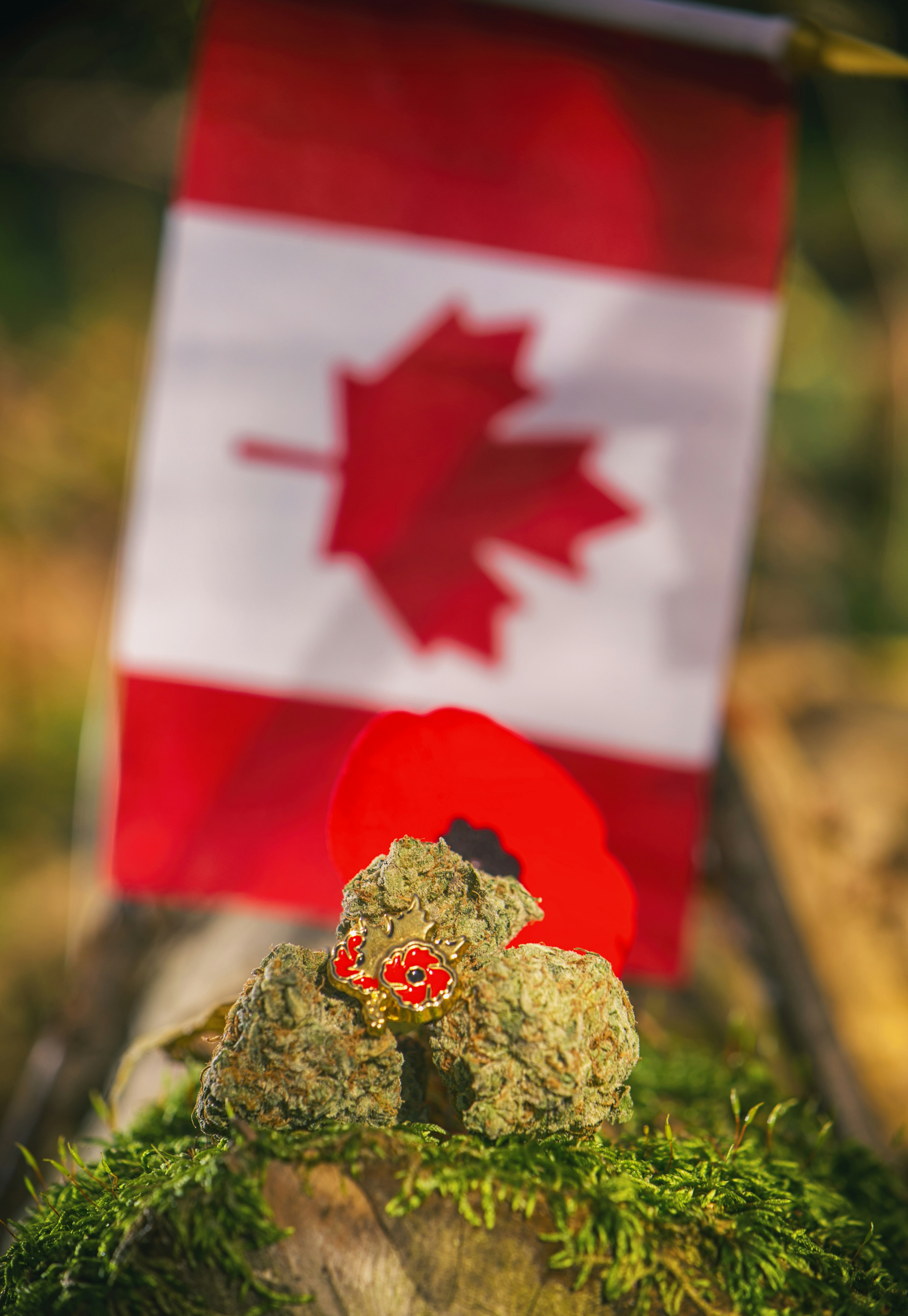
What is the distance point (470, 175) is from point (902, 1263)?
1.39 metres

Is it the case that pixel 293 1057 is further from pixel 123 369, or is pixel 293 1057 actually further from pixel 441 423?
pixel 123 369

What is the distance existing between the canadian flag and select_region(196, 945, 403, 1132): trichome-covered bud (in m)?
0.75

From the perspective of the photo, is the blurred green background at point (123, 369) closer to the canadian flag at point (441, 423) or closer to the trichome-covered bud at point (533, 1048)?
the canadian flag at point (441, 423)

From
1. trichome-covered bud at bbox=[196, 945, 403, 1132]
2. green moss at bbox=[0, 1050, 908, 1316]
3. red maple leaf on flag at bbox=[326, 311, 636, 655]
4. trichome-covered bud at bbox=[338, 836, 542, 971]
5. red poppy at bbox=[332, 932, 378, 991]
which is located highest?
red maple leaf on flag at bbox=[326, 311, 636, 655]

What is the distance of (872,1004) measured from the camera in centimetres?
131

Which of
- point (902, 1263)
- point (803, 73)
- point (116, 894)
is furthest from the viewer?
point (116, 894)

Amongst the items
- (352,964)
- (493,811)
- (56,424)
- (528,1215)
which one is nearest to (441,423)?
(493,811)

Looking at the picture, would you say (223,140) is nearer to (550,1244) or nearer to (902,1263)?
(550,1244)

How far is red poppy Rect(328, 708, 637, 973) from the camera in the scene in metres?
0.66

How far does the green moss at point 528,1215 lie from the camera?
0.51 meters

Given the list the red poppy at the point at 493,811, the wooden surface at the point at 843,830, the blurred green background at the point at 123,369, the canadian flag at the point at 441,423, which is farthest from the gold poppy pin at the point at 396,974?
the blurred green background at the point at 123,369

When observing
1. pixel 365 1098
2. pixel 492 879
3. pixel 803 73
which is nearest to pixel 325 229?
pixel 803 73

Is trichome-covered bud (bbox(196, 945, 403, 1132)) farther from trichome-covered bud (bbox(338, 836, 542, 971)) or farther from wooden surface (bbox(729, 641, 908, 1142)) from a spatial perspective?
wooden surface (bbox(729, 641, 908, 1142))

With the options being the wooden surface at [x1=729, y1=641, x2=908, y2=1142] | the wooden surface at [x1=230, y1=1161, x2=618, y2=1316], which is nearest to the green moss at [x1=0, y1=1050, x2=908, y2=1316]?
the wooden surface at [x1=230, y1=1161, x2=618, y2=1316]
